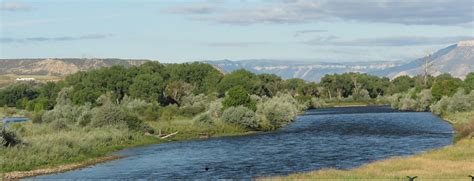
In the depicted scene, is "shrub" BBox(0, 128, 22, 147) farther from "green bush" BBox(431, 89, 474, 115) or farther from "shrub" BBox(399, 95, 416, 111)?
"shrub" BBox(399, 95, 416, 111)

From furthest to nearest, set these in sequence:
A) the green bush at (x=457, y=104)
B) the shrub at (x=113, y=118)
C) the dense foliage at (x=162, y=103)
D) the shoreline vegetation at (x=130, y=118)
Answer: the green bush at (x=457, y=104) < the dense foliage at (x=162, y=103) < the shrub at (x=113, y=118) < the shoreline vegetation at (x=130, y=118)

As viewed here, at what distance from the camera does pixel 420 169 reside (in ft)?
170

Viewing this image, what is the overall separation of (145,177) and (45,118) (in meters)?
61.0

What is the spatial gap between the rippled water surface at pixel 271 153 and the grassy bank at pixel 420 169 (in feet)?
23.8

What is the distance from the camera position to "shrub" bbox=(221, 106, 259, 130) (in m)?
114

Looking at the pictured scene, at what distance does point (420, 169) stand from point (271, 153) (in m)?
28.8

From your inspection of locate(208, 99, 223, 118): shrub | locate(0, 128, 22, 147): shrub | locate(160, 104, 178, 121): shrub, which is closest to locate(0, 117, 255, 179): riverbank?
locate(0, 128, 22, 147): shrub

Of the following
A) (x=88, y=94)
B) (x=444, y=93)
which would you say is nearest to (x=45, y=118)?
(x=88, y=94)

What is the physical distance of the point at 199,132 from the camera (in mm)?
108500

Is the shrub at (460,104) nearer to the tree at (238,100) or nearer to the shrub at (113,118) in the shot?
the tree at (238,100)

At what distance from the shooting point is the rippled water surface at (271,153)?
206 feet

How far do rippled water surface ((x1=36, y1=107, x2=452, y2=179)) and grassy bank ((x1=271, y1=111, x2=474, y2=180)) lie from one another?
7245mm

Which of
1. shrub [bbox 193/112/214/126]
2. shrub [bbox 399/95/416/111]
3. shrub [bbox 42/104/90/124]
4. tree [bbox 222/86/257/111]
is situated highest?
tree [bbox 222/86/257/111]

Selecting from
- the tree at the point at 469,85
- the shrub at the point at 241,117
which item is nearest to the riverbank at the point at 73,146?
the shrub at the point at 241,117
